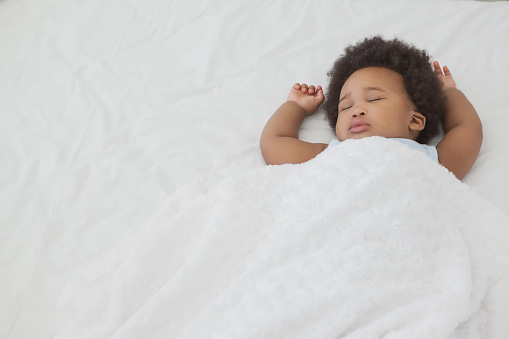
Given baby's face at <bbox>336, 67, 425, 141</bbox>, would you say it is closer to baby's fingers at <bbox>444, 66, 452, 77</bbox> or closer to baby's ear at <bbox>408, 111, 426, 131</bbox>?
baby's ear at <bbox>408, 111, 426, 131</bbox>

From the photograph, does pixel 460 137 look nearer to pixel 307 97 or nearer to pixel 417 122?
pixel 417 122

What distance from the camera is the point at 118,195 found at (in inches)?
44.4

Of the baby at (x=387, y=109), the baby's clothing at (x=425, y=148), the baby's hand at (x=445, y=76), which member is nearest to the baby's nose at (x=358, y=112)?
the baby at (x=387, y=109)

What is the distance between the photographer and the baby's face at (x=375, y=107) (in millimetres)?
1123

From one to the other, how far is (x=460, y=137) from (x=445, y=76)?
0.28 m

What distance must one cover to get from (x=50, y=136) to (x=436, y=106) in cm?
104

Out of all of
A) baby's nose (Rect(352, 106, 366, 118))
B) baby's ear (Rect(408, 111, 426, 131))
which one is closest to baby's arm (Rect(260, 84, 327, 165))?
baby's nose (Rect(352, 106, 366, 118))

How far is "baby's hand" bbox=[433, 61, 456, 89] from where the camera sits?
130 centimetres

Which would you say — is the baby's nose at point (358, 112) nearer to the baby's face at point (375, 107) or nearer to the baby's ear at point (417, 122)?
the baby's face at point (375, 107)

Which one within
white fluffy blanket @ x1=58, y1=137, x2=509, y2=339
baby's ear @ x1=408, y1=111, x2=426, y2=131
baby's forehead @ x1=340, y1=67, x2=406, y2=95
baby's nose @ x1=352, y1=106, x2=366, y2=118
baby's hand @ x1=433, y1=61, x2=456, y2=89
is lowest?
white fluffy blanket @ x1=58, y1=137, x2=509, y2=339

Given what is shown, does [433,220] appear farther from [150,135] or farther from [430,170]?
[150,135]

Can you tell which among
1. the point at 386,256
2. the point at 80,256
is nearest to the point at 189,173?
the point at 80,256

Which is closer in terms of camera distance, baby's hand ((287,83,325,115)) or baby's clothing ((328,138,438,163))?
baby's clothing ((328,138,438,163))

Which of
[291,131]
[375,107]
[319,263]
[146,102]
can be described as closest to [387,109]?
[375,107]
